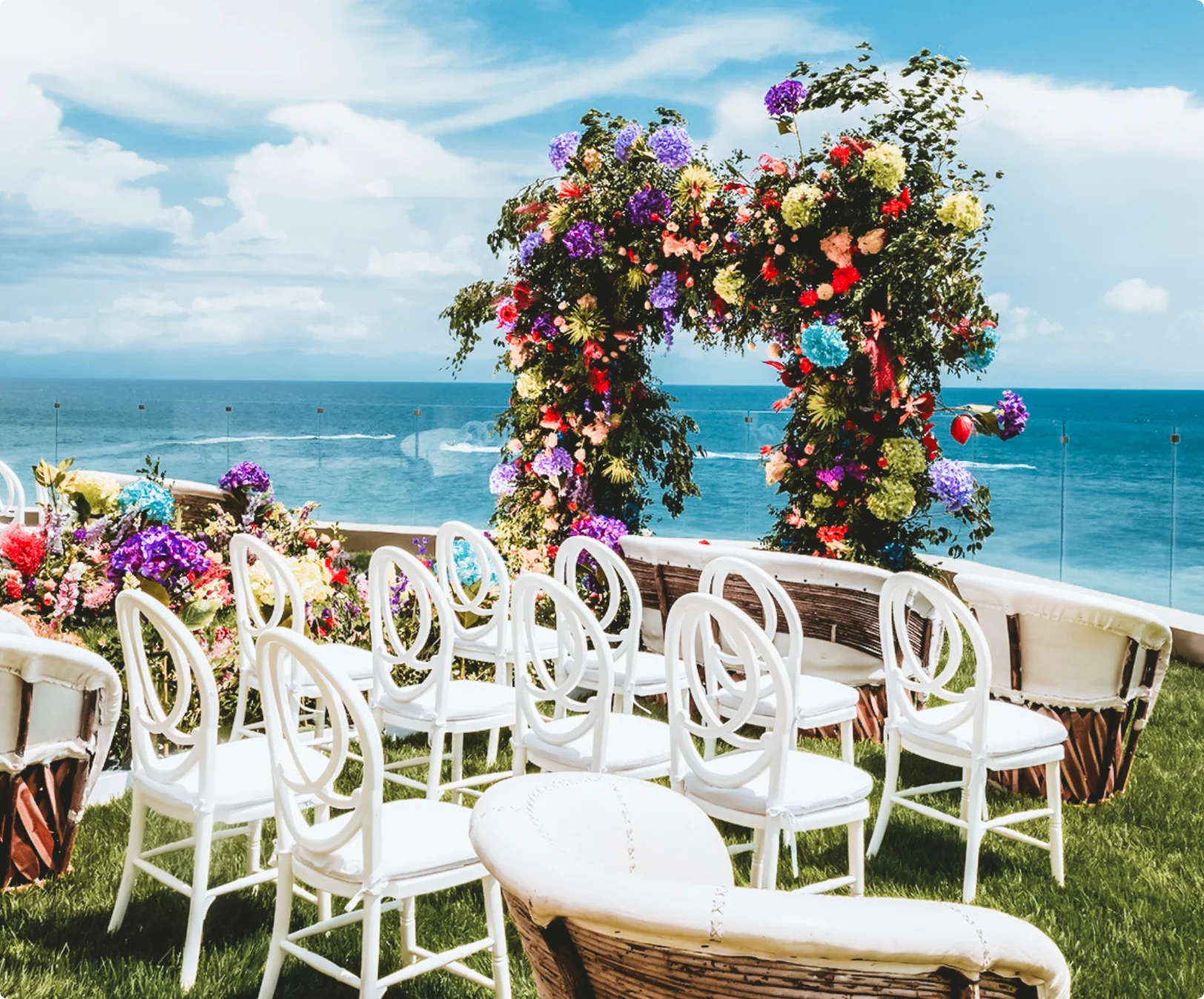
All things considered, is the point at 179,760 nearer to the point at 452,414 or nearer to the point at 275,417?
the point at 452,414

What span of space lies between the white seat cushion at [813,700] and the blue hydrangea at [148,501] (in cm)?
259

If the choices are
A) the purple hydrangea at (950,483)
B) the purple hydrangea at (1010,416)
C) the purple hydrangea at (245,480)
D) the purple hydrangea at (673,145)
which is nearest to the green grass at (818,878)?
the purple hydrangea at (950,483)

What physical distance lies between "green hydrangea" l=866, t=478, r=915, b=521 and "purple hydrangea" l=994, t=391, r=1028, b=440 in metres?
0.56

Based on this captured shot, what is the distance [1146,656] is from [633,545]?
2.06 m

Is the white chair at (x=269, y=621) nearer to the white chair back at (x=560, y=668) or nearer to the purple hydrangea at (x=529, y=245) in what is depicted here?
the white chair back at (x=560, y=668)

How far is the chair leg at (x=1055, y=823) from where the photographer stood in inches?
132

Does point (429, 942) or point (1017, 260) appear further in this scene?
point (1017, 260)

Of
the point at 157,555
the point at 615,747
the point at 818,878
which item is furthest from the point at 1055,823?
the point at 157,555

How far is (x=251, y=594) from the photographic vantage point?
148 inches

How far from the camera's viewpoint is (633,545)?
4.91m

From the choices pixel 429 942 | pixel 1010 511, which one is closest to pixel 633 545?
pixel 429 942

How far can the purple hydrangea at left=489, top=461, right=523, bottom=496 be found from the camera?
619 centimetres

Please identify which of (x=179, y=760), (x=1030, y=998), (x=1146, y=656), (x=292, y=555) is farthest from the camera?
(x=292, y=555)

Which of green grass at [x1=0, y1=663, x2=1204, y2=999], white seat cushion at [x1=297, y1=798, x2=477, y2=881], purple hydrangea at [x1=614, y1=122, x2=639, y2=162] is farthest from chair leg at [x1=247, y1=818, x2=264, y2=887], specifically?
purple hydrangea at [x1=614, y1=122, x2=639, y2=162]
